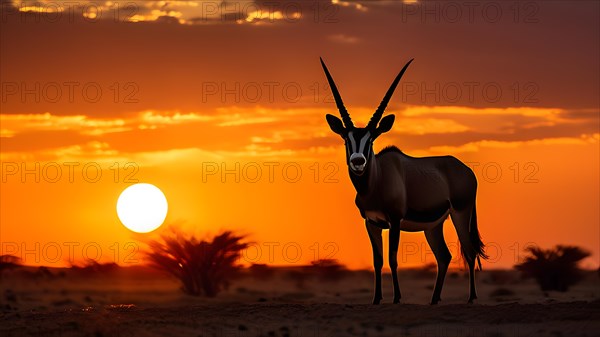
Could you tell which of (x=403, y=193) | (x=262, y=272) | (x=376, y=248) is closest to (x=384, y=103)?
(x=403, y=193)

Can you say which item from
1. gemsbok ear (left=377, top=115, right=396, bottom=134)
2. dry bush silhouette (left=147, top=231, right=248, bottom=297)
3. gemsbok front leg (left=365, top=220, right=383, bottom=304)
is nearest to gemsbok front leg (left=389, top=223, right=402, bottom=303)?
gemsbok front leg (left=365, top=220, right=383, bottom=304)

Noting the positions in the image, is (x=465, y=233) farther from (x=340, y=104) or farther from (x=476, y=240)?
(x=340, y=104)

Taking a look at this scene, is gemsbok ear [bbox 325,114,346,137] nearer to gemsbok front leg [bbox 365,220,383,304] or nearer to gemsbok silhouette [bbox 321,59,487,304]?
gemsbok silhouette [bbox 321,59,487,304]

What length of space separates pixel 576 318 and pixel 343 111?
5702 millimetres

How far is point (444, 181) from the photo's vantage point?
2425 cm

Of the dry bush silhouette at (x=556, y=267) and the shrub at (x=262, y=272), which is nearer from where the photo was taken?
the dry bush silhouette at (x=556, y=267)

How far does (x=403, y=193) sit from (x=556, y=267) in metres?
15.1

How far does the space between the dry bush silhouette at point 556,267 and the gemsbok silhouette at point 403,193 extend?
12.5m

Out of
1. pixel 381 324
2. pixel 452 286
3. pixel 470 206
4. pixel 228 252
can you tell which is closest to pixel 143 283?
pixel 228 252

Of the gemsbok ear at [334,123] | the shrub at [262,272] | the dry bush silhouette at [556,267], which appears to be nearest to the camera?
the gemsbok ear at [334,123]

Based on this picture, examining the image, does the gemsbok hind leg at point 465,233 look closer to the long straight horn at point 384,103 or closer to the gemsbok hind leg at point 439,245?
the gemsbok hind leg at point 439,245

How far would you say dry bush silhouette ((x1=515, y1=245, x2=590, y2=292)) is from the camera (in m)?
36.5

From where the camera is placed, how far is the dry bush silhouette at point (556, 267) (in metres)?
36.5

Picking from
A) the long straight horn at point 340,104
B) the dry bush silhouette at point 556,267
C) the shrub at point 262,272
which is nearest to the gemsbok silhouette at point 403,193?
the long straight horn at point 340,104
